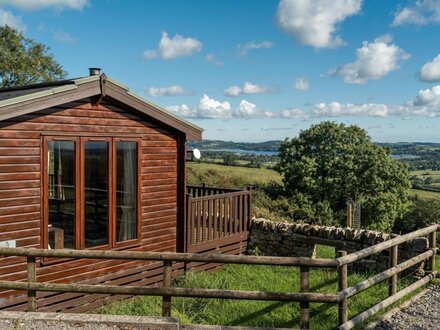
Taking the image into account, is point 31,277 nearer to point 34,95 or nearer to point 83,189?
point 83,189

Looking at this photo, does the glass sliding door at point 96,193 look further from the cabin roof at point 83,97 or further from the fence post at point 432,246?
the fence post at point 432,246

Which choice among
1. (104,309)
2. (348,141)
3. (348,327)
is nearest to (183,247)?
A: (104,309)

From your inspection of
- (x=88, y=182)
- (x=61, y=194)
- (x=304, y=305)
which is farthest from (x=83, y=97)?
(x=304, y=305)

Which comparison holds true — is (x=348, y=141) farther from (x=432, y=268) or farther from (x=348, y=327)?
(x=348, y=327)

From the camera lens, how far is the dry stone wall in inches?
386

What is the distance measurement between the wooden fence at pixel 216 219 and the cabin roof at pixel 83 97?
1.66m

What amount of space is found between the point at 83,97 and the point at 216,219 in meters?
4.58

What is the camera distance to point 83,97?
7.91m

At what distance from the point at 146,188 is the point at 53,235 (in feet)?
7.02

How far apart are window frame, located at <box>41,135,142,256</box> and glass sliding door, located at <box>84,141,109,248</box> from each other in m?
0.05

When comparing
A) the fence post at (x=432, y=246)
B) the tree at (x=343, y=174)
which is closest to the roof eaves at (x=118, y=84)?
the fence post at (x=432, y=246)

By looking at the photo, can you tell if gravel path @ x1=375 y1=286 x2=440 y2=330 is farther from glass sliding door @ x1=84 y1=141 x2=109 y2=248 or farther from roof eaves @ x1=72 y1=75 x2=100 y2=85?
roof eaves @ x1=72 y1=75 x2=100 y2=85

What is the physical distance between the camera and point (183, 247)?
9977mm

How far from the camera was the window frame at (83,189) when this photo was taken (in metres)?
7.57
